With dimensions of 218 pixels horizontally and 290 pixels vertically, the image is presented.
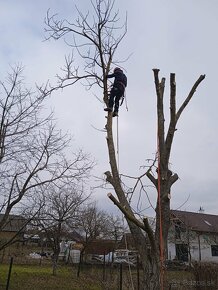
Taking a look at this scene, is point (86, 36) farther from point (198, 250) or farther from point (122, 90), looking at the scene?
point (198, 250)

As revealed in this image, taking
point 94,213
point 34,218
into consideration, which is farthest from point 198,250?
point 34,218

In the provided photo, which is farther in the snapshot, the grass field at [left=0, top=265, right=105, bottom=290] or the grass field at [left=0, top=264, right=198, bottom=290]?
the grass field at [left=0, top=265, right=105, bottom=290]

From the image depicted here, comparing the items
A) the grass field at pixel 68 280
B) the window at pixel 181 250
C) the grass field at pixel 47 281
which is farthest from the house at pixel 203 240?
the grass field at pixel 47 281

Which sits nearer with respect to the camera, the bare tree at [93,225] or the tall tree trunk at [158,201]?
the tall tree trunk at [158,201]

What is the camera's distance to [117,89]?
678cm

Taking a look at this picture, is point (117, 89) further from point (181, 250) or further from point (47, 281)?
point (181, 250)

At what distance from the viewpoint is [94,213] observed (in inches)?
1233

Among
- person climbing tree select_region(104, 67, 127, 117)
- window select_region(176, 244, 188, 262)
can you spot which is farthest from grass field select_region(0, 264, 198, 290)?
person climbing tree select_region(104, 67, 127, 117)

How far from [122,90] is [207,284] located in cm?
942

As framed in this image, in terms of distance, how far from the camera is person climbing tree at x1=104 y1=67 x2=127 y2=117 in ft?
21.7

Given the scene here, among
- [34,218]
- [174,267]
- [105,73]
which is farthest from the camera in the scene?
[174,267]

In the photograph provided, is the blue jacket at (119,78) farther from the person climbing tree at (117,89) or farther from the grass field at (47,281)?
the grass field at (47,281)

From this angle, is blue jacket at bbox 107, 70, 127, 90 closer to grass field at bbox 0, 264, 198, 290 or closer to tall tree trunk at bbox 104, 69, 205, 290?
tall tree trunk at bbox 104, 69, 205, 290

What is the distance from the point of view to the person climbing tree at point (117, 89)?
261 inches
